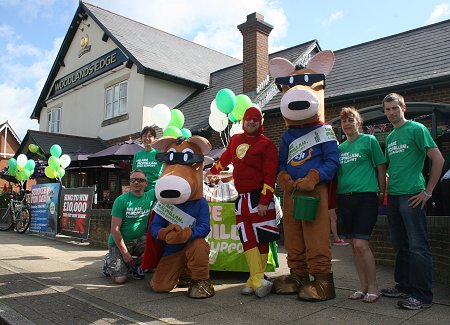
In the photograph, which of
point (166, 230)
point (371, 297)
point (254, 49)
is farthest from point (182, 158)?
point (254, 49)

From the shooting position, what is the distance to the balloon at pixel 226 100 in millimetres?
6277

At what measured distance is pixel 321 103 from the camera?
420 centimetres

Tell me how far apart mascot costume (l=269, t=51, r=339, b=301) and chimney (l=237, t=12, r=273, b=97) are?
855 centimetres

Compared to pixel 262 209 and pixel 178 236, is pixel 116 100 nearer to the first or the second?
pixel 178 236

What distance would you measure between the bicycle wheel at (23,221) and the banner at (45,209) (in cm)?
33

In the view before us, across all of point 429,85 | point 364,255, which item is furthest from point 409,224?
point 429,85

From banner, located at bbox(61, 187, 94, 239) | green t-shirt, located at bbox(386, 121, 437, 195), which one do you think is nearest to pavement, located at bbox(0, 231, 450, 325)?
green t-shirt, located at bbox(386, 121, 437, 195)

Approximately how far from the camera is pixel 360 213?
12.3ft

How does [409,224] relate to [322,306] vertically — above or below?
above

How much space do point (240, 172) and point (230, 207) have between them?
1.05 meters

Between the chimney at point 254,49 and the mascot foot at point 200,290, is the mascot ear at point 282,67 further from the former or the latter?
the chimney at point 254,49

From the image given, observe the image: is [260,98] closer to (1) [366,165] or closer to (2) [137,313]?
(1) [366,165]

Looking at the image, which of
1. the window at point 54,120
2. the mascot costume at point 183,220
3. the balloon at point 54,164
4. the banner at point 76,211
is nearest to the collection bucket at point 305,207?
the mascot costume at point 183,220

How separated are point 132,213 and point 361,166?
289 cm
